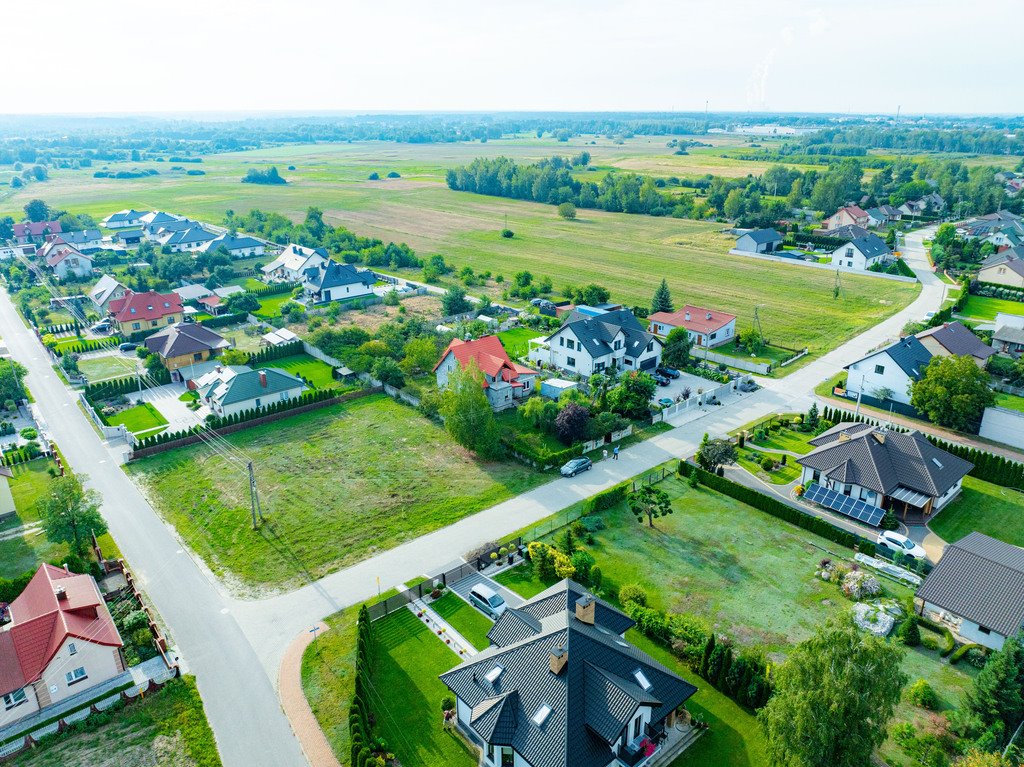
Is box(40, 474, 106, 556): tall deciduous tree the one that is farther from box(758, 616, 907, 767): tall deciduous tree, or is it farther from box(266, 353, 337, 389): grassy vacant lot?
box(758, 616, 907, 767): tall deciduous tree

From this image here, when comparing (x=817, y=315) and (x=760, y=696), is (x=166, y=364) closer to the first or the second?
(x=760, y=696)

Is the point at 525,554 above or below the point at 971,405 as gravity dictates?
below

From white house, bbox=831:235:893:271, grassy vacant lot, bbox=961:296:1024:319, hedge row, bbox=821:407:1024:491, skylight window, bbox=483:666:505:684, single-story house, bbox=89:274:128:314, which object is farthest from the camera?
white house, bbox=831:235:893:271

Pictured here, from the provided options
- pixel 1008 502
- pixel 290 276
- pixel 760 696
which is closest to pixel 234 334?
pixel 290 276

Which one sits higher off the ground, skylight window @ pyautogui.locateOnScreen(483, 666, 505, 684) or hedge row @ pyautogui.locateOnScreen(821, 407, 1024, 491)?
skylight window @ pyautogui.locateOnScreen(483, 666, 505, 684)

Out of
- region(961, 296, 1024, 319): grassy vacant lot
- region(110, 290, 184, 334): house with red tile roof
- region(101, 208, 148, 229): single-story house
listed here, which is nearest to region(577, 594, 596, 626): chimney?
region(110, 290, 184, 334): house with red tile roof

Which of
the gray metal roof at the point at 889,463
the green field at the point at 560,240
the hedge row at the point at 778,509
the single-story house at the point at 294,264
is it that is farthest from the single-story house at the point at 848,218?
the hedge row at the point at 778,509

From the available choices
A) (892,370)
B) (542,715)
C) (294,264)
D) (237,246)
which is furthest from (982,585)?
(237,246)
